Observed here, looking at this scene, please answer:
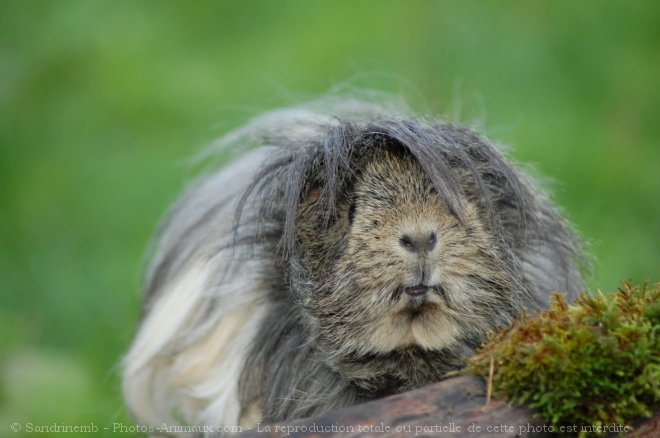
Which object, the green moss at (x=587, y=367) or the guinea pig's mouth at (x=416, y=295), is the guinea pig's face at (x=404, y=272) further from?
the green moss at (x=587, y=367)

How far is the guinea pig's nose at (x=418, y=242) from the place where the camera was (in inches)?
112

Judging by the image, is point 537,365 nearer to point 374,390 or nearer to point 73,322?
point 374,390

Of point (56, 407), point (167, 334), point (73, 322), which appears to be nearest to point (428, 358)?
point (167, 334)

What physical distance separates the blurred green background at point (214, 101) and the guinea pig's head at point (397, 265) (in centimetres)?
249

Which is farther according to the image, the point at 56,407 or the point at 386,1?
the point at 386,1

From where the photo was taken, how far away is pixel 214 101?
7492mm

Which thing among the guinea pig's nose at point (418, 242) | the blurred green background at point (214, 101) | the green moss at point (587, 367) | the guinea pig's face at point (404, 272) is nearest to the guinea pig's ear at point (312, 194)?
the guinea pig's face at point (404, 272)

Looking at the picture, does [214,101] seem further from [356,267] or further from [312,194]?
[356,267]

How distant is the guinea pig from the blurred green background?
5.41ft

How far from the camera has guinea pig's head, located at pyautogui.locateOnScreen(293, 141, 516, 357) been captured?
2883 millimetres

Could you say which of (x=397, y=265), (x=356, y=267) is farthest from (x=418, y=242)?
(x=356, y=267)

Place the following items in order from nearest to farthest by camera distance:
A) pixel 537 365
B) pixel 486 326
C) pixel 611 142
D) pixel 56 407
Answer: pixel 537 365
pixel 486 326
pixel 56 407
pixel 611 142

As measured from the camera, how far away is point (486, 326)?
3096 millimetres

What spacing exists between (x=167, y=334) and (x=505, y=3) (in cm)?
526
